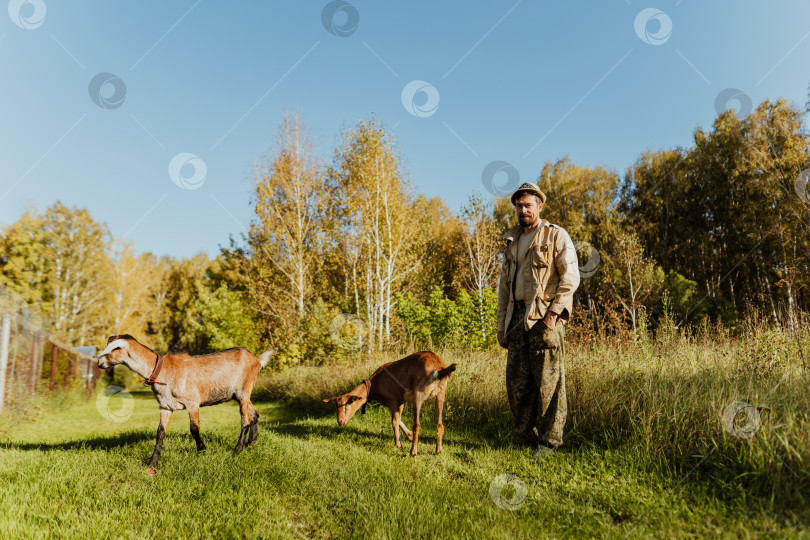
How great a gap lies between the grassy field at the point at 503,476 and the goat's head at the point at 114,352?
3.62 ft

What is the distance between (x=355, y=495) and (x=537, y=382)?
235cm

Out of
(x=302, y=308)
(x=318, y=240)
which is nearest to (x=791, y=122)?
(x=318, y=240)

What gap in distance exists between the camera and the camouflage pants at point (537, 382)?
Answer: 4535mm

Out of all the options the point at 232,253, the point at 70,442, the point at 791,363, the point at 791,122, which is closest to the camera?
the point at 791,363

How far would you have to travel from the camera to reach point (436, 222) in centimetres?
3812

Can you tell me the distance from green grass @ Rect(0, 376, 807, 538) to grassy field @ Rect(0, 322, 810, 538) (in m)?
0.02

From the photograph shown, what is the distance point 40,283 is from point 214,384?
21.8 metres

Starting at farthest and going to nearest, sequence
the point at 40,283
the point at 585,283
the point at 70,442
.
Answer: the point at 585,283, the point at 40,283, the point at 70,442

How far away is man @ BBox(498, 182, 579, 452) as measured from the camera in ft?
14.9

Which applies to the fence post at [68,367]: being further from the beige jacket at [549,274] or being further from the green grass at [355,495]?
the beige jacket at [549,274]

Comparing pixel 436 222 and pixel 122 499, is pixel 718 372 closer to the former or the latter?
pixel 122 499

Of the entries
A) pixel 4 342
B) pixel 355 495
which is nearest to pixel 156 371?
pixel 355 495

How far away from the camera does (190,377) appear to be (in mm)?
5000

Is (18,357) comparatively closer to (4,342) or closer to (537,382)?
(4,342)
